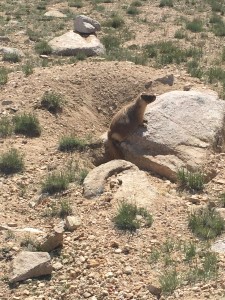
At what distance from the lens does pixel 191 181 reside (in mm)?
7805

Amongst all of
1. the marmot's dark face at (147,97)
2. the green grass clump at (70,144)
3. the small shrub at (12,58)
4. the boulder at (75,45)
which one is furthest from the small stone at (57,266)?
the boulder at (75,45)

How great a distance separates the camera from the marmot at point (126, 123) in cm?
918

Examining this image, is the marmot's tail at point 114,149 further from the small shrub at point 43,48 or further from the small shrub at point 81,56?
the small shrub at point 43,48

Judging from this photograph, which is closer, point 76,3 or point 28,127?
point 28,127

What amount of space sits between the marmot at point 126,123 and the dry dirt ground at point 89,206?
1.90 feet

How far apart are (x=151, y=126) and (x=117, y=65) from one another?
111 inches

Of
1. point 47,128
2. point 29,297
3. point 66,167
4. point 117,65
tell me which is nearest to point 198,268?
point 29,297

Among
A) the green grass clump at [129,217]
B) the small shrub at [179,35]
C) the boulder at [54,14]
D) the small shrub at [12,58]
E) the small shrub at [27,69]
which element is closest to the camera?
the green grass clump at [129,217]

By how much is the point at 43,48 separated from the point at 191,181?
7339 millimetres

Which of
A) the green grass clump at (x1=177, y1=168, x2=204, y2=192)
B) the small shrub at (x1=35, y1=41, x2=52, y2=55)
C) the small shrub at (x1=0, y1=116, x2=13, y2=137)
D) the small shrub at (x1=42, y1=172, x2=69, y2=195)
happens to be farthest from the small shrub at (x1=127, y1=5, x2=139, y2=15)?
the small shrub at (x1=42, y1=172, x2=69, y2=195)

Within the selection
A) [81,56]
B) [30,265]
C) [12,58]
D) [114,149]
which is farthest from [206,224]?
[12,58]

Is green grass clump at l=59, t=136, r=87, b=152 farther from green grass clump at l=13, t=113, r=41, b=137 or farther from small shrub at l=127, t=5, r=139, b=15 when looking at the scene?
small shrub at l=127, t=5, r=139, b=15

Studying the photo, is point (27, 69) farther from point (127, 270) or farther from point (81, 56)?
point (127, 270)

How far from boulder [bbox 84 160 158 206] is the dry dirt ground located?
149 millimetres
